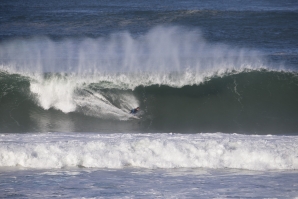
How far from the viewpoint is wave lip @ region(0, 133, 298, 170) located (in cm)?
964

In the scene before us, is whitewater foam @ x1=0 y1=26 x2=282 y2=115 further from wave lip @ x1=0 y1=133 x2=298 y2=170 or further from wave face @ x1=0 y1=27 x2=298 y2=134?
wave lip @ x1=0 y1=133 x2=298 y2=170

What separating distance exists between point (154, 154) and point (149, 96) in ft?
17.0

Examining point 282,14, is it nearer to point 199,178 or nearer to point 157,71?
point 157,71

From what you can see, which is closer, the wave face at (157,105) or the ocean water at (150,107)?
the ocean water at (150,107)

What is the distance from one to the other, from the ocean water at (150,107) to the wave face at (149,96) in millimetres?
36

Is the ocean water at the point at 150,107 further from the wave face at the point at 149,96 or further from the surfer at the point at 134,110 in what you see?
the surfer at the point at 134,110

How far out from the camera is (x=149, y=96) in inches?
589

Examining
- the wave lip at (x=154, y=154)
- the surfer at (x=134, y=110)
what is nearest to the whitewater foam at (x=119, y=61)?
the surfer at (x=134, y=110)

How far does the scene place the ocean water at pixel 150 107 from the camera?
889 centimetres

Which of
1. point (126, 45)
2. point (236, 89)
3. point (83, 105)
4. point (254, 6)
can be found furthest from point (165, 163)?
point (254, 6)

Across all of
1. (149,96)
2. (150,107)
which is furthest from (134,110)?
(149,96)

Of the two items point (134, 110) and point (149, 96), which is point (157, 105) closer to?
point (149, 96)

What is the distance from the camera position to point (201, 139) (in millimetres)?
10859

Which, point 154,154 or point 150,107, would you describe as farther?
point 150,107
